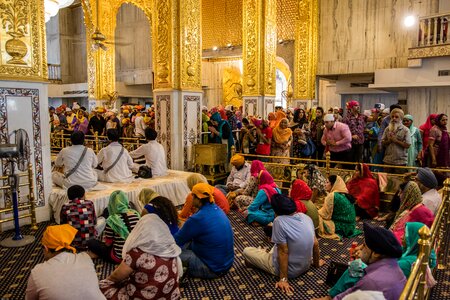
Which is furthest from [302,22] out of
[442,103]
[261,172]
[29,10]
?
[29,10]

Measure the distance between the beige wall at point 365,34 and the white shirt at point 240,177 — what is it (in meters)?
6.53

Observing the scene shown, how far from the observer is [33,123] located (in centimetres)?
492

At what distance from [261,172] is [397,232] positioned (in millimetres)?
2090

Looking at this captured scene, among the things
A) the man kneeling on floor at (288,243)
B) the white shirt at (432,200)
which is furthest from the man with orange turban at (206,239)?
the white shirt at (432,200)

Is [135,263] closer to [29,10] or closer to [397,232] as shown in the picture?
[397,232]

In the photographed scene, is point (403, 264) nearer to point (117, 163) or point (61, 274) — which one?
point (61, 274)

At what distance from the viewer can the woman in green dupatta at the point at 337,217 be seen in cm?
453

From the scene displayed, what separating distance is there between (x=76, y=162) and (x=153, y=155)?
1440mm

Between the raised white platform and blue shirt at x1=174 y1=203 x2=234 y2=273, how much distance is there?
139 cm

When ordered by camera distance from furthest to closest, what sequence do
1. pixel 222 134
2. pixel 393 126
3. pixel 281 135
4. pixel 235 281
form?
pixel 222 134, pixel 281 135, pixel 393 126, pixel 235 281

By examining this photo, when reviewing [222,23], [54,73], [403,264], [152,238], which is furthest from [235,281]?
[54,73]

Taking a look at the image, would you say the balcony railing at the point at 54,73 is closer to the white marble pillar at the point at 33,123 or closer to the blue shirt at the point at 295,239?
the white marble pillar at the point at 33,123

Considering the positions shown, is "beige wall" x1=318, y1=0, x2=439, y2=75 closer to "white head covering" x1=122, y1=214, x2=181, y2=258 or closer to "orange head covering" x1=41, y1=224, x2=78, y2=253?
"white head covering" x1=122, y1=214, x2=181, y2=258

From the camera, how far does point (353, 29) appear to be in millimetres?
10914
